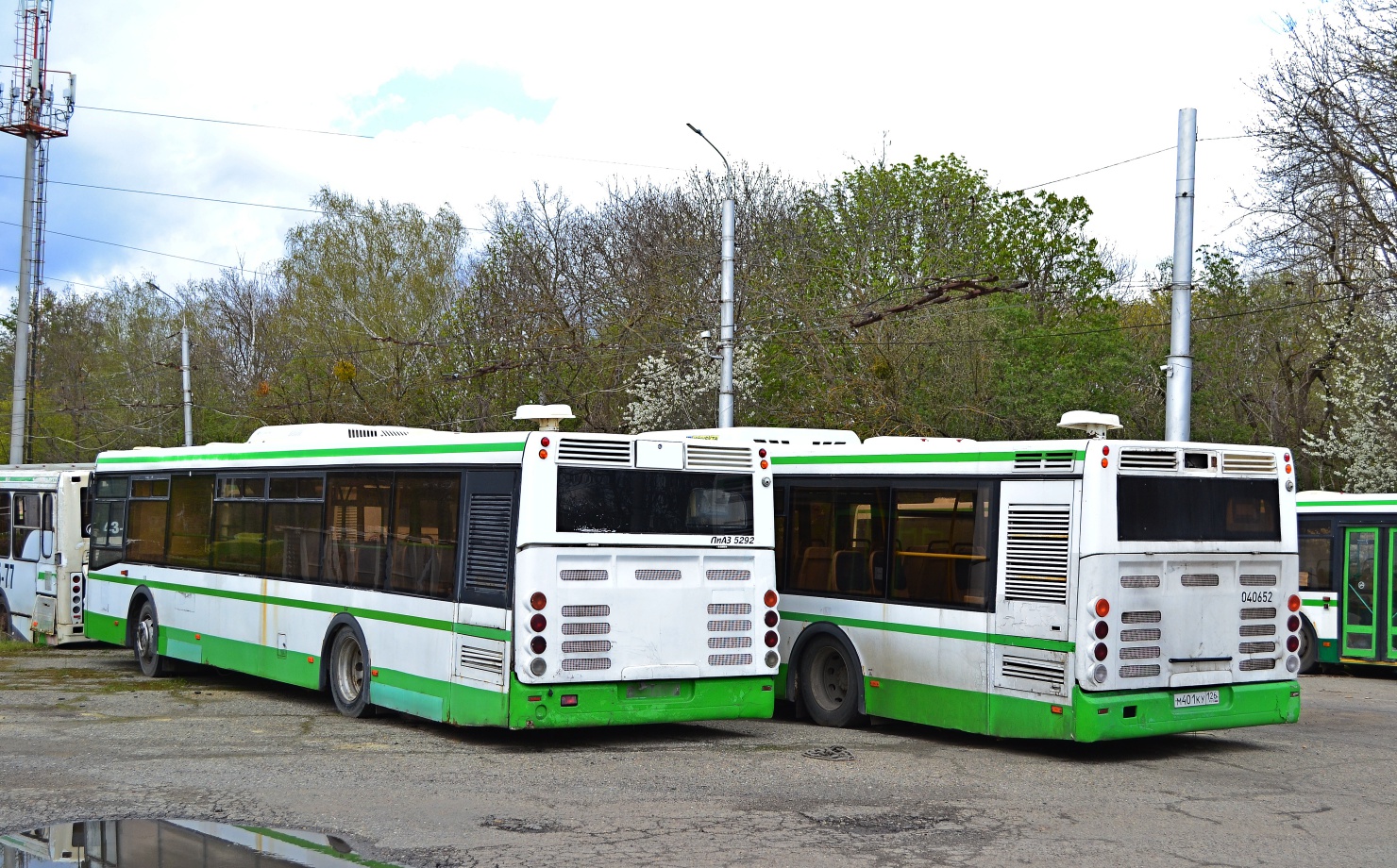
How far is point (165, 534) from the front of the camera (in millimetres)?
16484

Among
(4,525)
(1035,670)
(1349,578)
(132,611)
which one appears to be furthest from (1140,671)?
(4,525)

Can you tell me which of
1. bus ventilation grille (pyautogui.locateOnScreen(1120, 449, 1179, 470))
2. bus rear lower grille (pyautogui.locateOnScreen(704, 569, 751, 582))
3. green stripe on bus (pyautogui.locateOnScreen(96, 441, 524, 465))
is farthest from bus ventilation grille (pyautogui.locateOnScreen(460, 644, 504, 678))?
bus ventilation grille (pyautogui.locateOnScreen(1120, 449, 1179, 470))

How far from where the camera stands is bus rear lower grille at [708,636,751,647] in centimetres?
1180

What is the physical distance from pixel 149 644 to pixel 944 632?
9.78 meters

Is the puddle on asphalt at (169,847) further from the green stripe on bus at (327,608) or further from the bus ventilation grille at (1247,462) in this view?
the bus ventilation grille at (1247,462)

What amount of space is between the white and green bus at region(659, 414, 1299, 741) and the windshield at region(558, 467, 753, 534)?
58 cm

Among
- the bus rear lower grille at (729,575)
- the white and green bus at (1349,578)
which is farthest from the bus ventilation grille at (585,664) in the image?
the white and green bus at (1349,578)

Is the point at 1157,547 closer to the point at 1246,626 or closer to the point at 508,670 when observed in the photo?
the point at 1246,626

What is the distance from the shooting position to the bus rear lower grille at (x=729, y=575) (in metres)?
11.9

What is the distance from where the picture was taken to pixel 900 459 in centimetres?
1248

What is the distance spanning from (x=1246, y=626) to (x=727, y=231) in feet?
40.8

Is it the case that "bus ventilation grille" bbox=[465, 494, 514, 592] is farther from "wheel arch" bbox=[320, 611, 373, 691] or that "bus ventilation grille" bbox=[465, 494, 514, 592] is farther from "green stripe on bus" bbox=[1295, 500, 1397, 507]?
"green stripe on bus" bbox=[1295, 500, 1397, 507]

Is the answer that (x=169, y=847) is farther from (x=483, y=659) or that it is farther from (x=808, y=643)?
(x=808, y=643)

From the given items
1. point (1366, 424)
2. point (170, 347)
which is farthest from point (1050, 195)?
point (170, 347)
